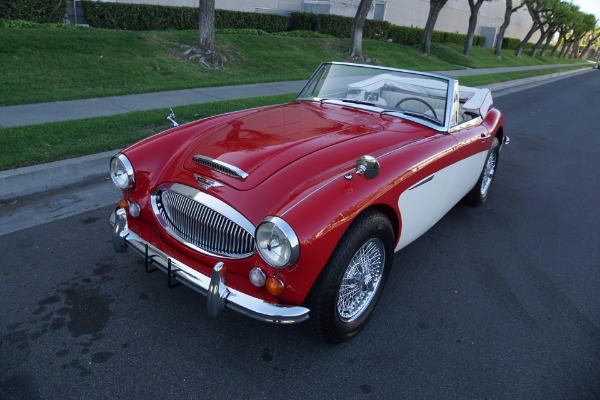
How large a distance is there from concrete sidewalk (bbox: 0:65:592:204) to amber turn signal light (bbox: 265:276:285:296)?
10.9 ft

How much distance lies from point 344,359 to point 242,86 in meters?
8.48

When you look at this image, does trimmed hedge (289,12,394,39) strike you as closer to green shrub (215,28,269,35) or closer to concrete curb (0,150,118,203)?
green shrub (215,28,269,35)

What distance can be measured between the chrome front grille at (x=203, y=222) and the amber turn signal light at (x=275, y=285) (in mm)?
190

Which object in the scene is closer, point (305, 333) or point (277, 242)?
point (277, 242)

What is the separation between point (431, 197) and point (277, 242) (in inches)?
59.2

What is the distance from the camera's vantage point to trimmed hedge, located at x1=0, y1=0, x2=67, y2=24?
11812mm

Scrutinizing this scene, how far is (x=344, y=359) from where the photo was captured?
8.66 feet

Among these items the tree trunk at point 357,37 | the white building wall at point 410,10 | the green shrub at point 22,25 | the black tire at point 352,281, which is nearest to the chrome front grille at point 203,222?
the black tire at point 352,281

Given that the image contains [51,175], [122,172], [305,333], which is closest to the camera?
[305,333]

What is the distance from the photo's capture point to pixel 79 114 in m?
6.62

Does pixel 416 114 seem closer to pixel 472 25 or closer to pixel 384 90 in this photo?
pixel 384 90

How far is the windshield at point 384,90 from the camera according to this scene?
3785 millimetres

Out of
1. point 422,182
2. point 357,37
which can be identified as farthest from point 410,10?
point 422,182

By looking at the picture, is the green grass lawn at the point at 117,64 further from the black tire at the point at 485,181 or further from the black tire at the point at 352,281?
the black tire at the point at 352,281
